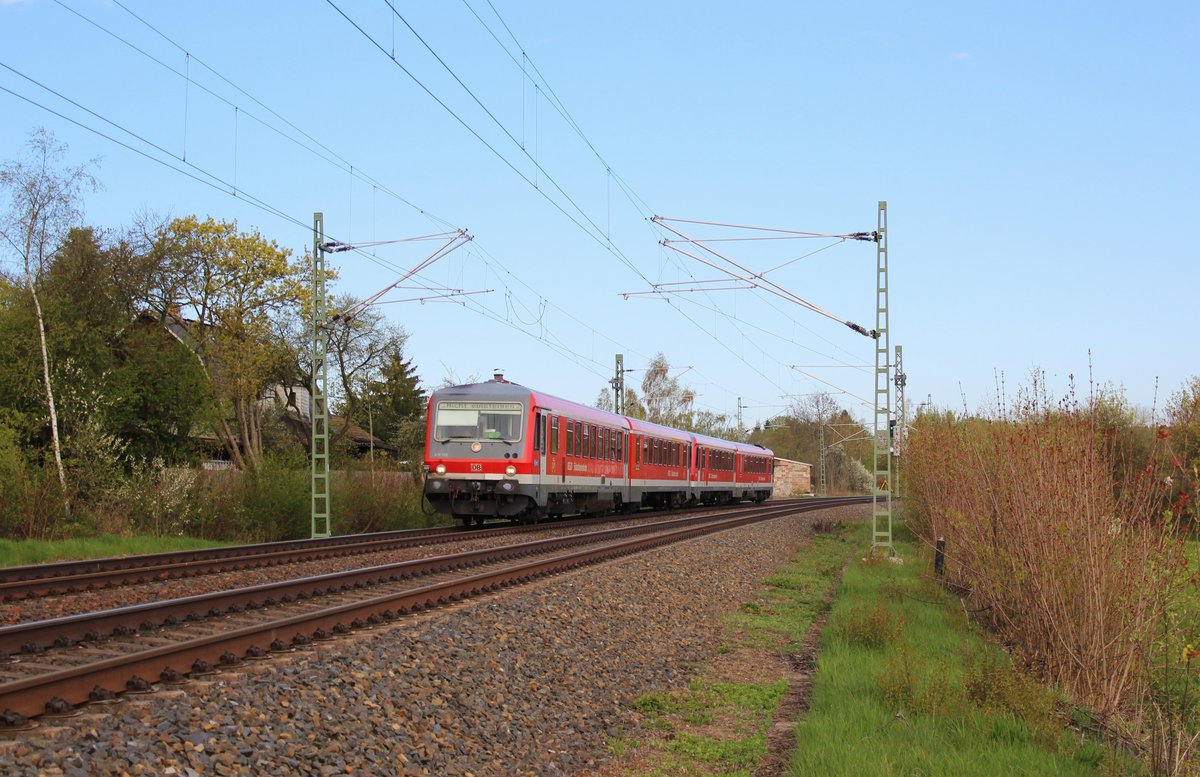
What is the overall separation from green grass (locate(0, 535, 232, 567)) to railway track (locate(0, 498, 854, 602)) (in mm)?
1531

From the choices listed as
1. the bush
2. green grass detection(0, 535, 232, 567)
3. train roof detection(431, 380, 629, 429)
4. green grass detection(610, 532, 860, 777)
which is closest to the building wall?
train roof detection(431, 380, 629, 429)

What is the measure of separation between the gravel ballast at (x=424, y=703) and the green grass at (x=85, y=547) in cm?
819

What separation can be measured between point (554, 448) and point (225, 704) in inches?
751

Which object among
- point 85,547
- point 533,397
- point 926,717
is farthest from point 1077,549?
point 533,397

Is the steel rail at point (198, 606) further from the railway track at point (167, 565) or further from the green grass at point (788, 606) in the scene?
the green grass at point (788, 606)

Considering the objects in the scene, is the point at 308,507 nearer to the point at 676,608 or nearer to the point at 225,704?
the point at 676,608

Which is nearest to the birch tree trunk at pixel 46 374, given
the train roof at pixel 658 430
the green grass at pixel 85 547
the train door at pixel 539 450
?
the green grass at pixel 85 547

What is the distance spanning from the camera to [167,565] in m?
13.7

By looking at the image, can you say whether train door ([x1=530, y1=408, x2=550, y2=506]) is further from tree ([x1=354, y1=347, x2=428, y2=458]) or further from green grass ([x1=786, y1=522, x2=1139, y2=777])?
tree ([x1=354, y1=347, x2=428, y2=458])

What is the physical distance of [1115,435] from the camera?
29.0 feet

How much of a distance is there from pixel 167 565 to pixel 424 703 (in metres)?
8.06

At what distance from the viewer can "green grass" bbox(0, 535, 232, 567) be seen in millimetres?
15688

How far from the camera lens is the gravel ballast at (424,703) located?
5.30 meters

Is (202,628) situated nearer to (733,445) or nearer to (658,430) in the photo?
(658,430)
